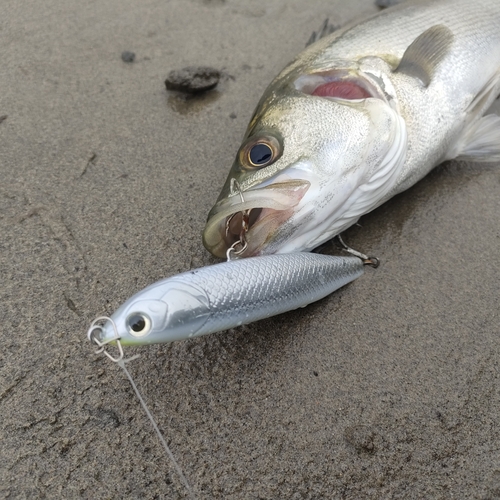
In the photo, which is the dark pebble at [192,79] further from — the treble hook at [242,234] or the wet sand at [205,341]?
the treble hook at [242,234]

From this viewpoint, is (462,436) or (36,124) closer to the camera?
(462,436)

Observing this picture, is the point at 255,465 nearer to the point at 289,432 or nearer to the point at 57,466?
the point at 289,432

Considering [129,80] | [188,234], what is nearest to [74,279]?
[188,234]

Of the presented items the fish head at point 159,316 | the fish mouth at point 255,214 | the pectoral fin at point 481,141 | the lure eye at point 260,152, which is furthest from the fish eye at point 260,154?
the pectoral fin at point 481,141

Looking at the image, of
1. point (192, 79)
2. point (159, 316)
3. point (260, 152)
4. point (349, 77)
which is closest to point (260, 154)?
point (260, 152)

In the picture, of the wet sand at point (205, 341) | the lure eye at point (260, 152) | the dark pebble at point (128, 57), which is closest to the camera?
the wet sand at point (205, 341)

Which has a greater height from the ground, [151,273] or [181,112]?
[181,112]

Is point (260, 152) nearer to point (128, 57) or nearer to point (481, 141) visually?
point (481, 141)

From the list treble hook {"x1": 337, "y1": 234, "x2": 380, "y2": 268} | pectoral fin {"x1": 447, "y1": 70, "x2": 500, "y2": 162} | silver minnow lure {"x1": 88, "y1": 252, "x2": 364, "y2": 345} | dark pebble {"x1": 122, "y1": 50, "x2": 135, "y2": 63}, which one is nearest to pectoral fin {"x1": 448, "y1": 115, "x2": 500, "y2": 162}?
pectoral fin {"x1": 447, "y1": 70, "x2": 500, "y2": 162}

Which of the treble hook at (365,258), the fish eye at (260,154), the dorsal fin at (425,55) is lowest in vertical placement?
the treble hook at (365,258)
